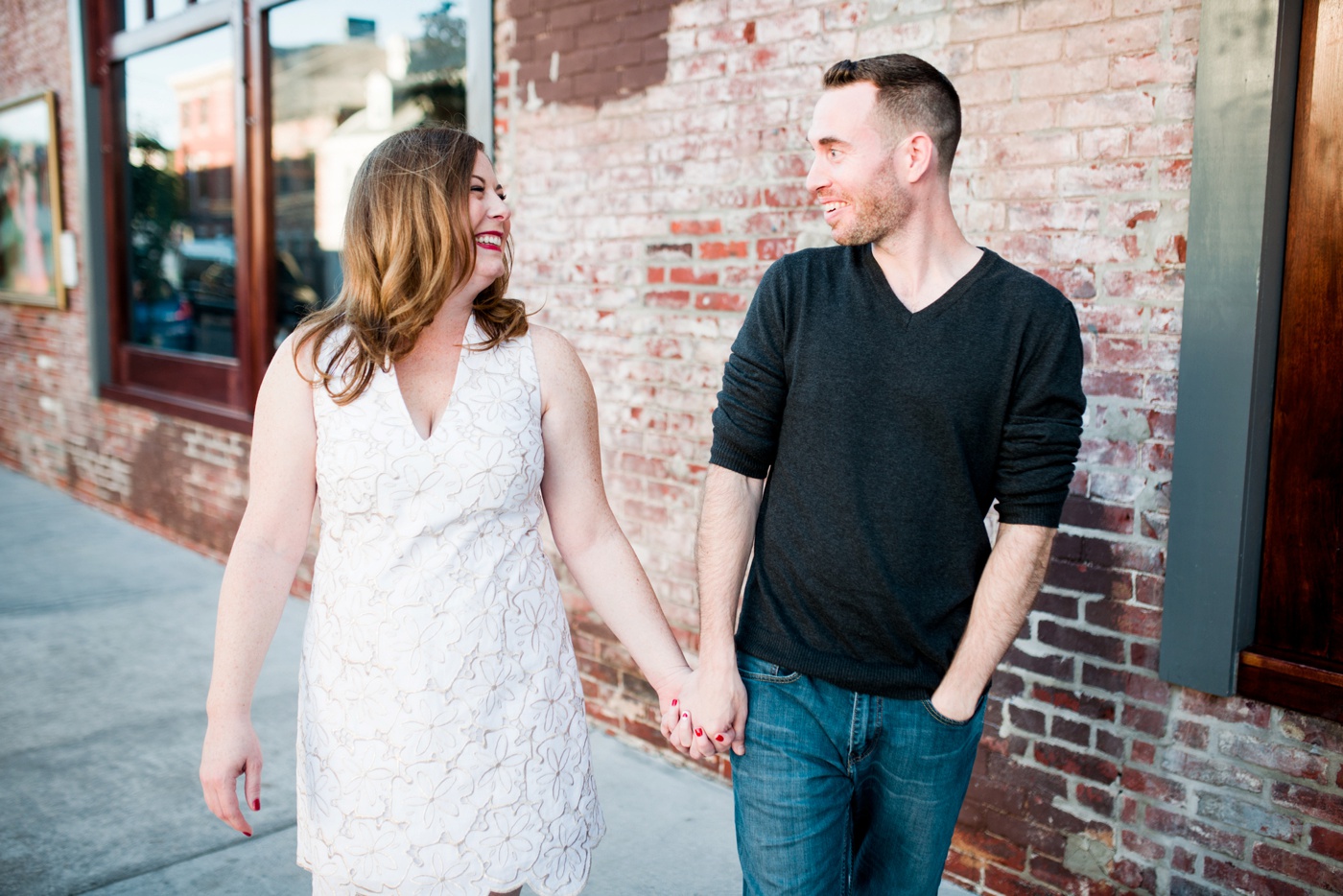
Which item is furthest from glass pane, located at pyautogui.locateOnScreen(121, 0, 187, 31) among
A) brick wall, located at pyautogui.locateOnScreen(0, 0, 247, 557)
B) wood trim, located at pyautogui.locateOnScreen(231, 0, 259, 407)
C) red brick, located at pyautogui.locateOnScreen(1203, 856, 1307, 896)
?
red brick, located at pyautogui.locateOnScreen(1203, 856, 1307, 896)

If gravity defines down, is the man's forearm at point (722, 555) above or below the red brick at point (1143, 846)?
above

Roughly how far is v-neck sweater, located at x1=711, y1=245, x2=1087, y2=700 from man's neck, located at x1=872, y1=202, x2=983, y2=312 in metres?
0.03

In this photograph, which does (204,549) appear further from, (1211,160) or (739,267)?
(1211,160)

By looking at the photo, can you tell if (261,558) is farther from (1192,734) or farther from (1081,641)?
(1192,734)

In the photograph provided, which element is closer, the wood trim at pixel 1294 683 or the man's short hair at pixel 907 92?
the man's short hair at pixel 907 92

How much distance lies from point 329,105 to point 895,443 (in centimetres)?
530

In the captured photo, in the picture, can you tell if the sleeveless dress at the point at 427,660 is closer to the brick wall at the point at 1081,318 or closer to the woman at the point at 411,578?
the woman at the point at 411,578

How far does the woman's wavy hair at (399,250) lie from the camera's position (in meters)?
1.93

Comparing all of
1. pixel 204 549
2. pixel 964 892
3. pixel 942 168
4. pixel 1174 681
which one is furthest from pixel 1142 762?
pixel 204 549

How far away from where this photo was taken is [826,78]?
1984 mm

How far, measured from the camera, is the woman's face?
1997mm

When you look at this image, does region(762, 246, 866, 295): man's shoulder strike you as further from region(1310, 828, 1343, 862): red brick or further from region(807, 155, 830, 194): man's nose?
region(1310, 828, 1343, 862): red brick

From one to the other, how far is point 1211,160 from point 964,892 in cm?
206

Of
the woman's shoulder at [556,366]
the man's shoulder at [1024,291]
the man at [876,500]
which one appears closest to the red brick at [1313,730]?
the man at [876,500]
